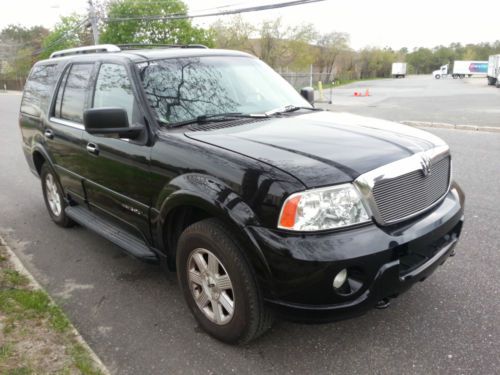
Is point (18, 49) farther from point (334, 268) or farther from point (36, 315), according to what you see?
point (334, 268)

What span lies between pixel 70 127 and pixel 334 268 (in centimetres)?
300

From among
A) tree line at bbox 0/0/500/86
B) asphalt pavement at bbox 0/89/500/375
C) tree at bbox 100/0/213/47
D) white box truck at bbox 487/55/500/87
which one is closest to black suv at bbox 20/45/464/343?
asphalt pavement at bbox 0/89/500/375

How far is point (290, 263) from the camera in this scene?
2.17 metres

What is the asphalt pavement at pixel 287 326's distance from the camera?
100 inches

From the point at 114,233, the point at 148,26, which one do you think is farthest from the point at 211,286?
the point at 148,26

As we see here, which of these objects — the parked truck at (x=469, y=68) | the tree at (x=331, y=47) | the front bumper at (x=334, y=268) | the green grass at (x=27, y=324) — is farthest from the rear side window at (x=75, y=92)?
the parked truck at (x=469, y=68)

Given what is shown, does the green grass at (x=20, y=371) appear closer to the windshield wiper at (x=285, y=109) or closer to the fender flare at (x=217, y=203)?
the fender flare at (x=217, y=203)

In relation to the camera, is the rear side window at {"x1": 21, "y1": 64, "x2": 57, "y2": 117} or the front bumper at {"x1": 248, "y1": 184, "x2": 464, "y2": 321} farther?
the rear side window at {"x1": 21, "y1": 64, "x2": 57, "y2": 117}

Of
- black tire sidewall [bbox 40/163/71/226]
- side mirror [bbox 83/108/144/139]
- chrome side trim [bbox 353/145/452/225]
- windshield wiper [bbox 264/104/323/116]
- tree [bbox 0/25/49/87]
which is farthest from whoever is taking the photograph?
tree [bbox 0/25/49/87]

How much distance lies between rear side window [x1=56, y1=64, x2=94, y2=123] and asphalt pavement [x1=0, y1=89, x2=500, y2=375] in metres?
1.38

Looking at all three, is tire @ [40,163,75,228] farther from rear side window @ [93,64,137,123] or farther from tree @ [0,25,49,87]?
tree @ [0,25,49,87]

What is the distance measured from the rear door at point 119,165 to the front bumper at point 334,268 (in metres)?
1.21

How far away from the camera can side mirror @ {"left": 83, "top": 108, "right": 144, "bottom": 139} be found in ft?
9.26

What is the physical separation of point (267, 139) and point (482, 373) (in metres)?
1.83
